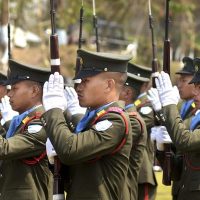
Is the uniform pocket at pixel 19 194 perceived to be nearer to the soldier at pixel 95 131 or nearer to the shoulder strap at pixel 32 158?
the shoulder strap at pixel 32 158

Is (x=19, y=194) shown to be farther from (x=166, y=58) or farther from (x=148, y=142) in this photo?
(x=148, y=142)

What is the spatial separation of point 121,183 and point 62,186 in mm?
423

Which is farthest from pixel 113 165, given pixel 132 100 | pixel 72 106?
pixel 132 100

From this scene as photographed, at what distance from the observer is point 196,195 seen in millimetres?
6148

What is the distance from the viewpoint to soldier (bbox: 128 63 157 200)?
7.98m

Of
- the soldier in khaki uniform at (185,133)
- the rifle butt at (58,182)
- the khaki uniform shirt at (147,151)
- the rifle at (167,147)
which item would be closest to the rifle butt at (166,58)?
the rifle at (167,147)

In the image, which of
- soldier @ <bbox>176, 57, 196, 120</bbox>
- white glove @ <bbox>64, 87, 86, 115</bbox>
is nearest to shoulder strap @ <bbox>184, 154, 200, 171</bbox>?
white glove @ <bbox>64, 87, 86, 115</bbox>

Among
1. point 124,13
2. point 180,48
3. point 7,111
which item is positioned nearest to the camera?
point 7,111

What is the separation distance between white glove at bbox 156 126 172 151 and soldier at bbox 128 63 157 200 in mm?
1244

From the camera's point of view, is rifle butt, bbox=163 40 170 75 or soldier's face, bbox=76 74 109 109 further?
rifle butt, bbox=163 40 170 75

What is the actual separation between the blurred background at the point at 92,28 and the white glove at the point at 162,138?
498 inches

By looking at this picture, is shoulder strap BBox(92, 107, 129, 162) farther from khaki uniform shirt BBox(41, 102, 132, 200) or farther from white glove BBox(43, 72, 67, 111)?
white glove BBox(43, 72, 67, 111)

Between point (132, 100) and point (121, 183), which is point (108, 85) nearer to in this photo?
point (121, 183)

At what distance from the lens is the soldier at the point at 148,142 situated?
7984mm
